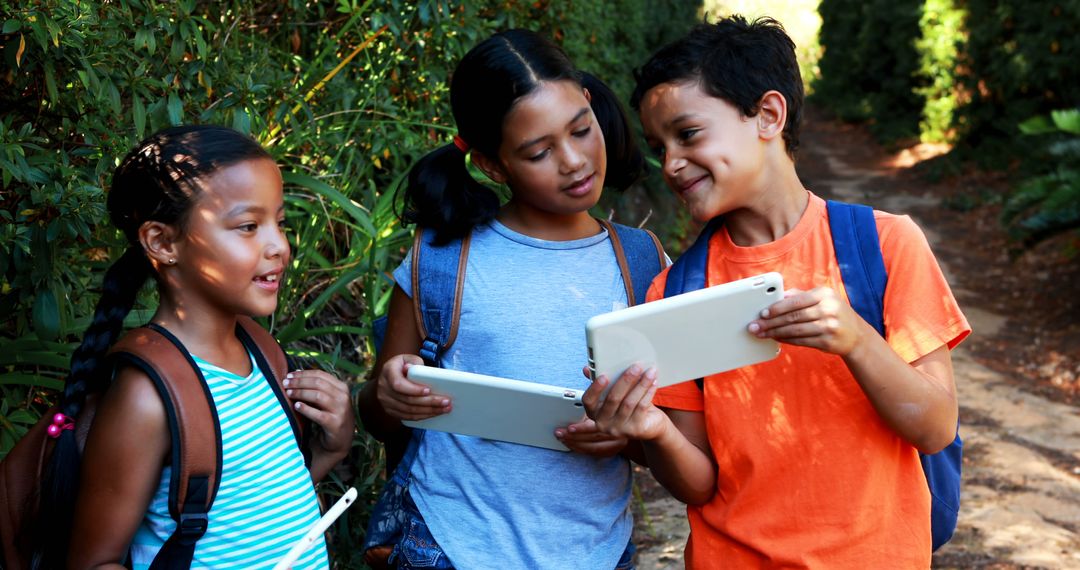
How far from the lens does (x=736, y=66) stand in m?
1.94

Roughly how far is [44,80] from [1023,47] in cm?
1064

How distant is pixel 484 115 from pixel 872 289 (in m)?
0.88

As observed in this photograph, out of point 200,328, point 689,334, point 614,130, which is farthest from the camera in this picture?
point 614,130

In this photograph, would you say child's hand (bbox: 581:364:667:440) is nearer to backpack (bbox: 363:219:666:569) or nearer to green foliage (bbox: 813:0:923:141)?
backpack (bbox: 363:219:666:569)

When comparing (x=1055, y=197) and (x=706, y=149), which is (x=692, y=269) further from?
(x=1055, y=197)

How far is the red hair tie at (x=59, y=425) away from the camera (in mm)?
1661

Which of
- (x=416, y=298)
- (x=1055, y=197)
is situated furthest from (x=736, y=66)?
(x=1055, y=197)

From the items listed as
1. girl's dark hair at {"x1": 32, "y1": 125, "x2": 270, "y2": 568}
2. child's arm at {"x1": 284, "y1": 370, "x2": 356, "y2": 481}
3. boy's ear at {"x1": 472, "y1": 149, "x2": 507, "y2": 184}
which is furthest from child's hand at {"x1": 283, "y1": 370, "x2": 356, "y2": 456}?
boy's ear at {"x1": 472, "y1": 149, "x2": 507, "y2": 184}

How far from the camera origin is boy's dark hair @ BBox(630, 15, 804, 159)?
1.93 m

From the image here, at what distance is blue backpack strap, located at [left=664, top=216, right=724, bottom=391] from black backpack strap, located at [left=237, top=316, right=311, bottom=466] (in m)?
0.74

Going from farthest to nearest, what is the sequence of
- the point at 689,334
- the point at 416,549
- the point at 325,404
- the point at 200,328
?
1. the point at 416,549
2. the point at 325,404
3. the point at 200,328
4. the point at 689,334

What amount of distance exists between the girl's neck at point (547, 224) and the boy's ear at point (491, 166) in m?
0.07

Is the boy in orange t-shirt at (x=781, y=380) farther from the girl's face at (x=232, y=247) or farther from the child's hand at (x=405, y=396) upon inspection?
the girl's face at (x=232, y=247)

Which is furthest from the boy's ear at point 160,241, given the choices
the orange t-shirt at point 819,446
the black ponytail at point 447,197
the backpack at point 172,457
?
the orange t-shirt at point 819,446
